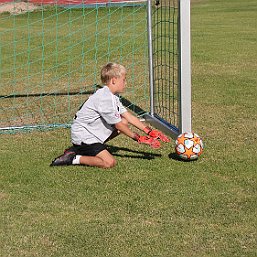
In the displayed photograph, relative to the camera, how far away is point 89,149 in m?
5.93

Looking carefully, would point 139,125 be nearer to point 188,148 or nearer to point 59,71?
point 188,148

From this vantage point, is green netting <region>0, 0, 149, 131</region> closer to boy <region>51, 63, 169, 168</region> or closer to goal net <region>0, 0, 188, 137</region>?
goal net <region>0, 0, 188, 137</region>

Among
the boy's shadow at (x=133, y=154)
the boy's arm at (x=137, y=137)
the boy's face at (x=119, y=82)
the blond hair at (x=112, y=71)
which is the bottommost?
the boy's shadow at (x=133, y=154)

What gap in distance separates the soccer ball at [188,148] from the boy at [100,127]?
14 cm

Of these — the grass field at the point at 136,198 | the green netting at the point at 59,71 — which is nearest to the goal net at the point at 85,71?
the green netting at the point at 59,71

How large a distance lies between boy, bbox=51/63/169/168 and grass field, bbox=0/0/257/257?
111 mm

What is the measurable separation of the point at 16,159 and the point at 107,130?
98 centimetres

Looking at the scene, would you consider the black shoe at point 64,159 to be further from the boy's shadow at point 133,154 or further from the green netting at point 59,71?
the green netting at point 59,71

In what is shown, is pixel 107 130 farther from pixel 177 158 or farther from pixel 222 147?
pixel 222 147

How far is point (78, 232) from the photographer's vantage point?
4.44 meters

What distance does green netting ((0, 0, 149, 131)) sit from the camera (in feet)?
27.7

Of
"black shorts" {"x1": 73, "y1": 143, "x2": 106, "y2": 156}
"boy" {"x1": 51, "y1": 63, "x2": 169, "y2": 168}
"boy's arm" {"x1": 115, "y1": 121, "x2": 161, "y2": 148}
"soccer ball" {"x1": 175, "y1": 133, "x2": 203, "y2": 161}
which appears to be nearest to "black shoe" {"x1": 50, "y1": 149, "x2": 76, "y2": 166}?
"boy" {"x1": 51, "y1": 63, "x2": 169, "y2": 168}

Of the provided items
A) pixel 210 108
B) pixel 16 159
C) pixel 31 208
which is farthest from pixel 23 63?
pixel 31 208

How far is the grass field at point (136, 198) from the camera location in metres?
4.24
